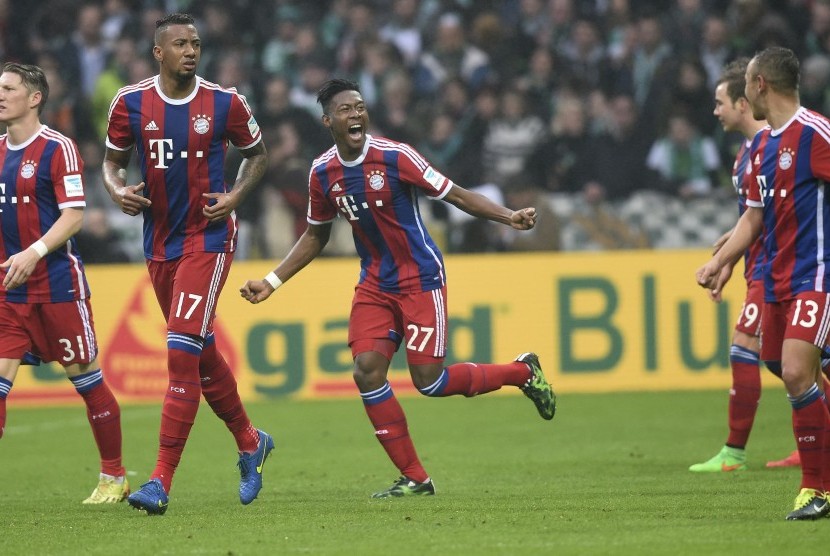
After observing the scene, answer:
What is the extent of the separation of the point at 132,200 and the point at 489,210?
6.47ft

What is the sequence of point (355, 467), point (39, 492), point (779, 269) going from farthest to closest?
point (355, 467)
point (39, 492)
point (779, 269)

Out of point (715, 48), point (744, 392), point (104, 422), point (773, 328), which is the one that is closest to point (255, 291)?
point (104, 422)

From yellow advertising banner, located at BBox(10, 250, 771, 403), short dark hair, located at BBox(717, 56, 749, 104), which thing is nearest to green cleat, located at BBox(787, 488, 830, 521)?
short dark hair, located at BBox(717, 56, 749, 104)

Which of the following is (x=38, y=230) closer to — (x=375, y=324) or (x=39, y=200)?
(x=39, y=200)

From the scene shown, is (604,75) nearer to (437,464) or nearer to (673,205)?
(673,205)

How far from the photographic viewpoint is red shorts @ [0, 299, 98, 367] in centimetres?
759

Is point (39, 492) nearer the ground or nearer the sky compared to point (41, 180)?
nearer the ground

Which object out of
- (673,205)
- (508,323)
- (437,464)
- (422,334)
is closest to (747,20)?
(673,205)

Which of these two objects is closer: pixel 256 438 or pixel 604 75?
pixel 256 438

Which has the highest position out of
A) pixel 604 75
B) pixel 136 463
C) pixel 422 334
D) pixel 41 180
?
pixel 604 75

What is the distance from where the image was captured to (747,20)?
16.7 metres

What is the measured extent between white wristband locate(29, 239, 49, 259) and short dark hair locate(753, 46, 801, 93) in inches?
150

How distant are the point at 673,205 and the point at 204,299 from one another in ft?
30.5

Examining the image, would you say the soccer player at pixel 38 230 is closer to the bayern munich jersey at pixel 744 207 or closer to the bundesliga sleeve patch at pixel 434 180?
the bundesliga sleeve patch at pixel 434 180
